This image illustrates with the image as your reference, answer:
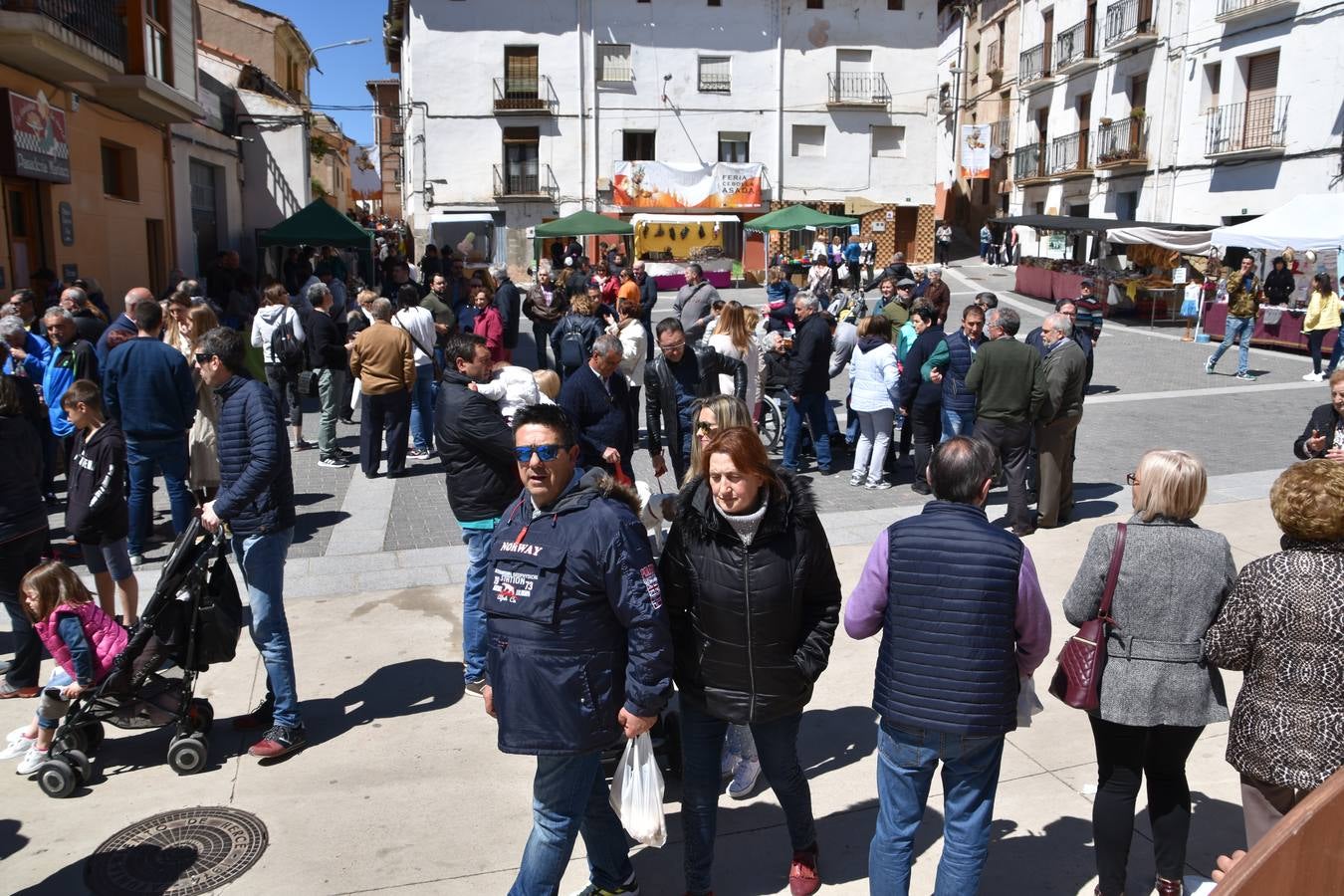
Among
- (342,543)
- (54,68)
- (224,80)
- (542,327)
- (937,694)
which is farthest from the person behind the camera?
(224,80)

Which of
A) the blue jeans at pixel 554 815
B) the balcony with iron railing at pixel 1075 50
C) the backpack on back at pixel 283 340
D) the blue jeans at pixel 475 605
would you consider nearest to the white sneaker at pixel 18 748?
the blue jeans at pixel 475 605

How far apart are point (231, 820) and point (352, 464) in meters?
6.76

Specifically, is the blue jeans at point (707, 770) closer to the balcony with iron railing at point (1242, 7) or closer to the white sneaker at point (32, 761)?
the white sneaker at point (32, 761)

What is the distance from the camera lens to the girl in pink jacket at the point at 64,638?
4.66 m

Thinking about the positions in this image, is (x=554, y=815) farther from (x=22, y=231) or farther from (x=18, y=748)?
(x=22, y=231)

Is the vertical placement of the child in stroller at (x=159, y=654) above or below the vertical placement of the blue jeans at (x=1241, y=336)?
below

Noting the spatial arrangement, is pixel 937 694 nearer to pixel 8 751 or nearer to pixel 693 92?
pixel 8 751

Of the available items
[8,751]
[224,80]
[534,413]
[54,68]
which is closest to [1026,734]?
[534,413]

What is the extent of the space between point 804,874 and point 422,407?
27.7ft

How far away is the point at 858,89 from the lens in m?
39.8

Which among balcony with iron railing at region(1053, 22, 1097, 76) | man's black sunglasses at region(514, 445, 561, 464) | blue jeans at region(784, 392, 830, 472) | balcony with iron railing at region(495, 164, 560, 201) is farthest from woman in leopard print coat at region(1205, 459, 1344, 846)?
balcony with iron railing at region(495, 164, 560, 201)

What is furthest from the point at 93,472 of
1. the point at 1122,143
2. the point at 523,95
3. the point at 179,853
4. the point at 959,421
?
the point at 523,95

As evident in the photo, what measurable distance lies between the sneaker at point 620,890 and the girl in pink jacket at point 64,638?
97.9 inches

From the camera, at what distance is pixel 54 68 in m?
12.5
